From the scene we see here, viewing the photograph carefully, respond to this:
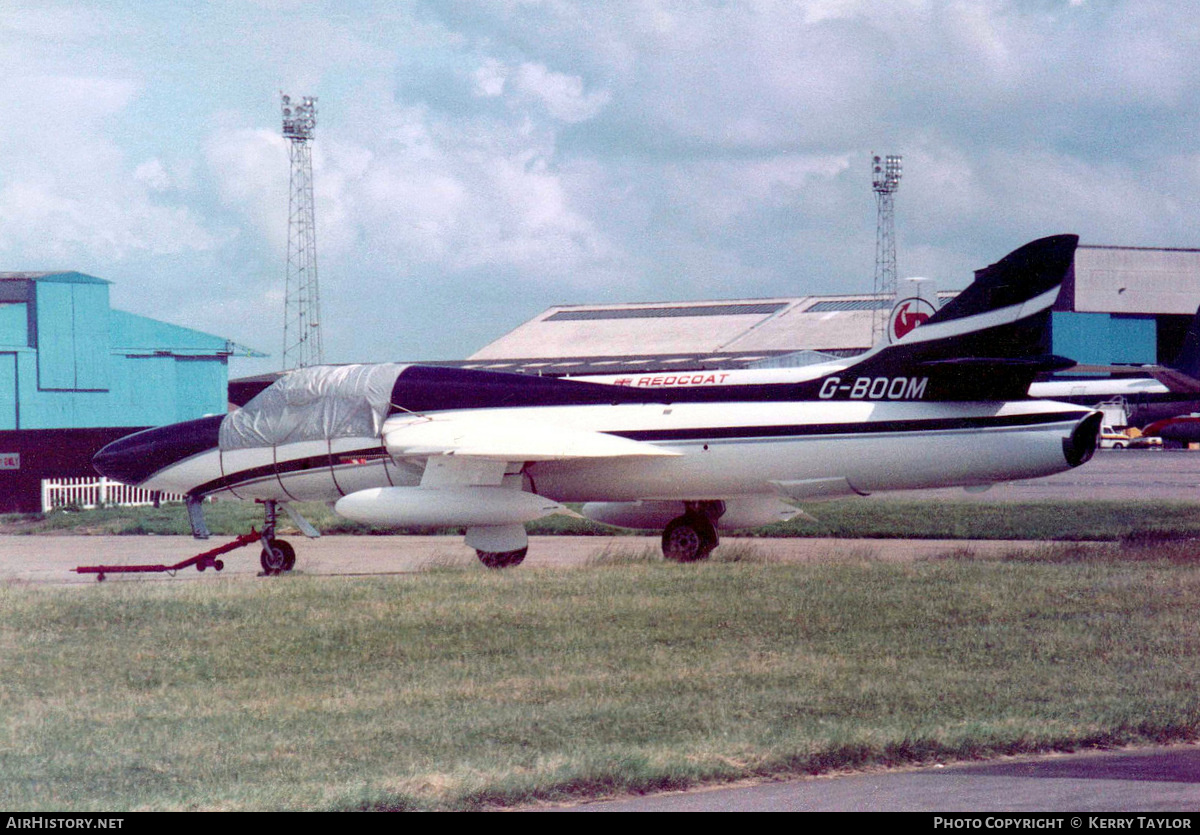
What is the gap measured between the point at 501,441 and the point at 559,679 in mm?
7962

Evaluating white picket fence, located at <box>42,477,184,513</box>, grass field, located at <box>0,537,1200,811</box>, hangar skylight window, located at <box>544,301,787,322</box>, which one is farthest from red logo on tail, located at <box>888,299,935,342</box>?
hangar skylight window, located at <box>544,301,787,322</box>

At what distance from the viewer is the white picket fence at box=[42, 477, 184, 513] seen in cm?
3919

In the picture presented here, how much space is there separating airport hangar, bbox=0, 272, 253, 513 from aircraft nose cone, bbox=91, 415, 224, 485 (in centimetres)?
2112

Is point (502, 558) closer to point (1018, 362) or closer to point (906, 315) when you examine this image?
point (1018, 362)

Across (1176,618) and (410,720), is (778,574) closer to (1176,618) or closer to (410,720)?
(1176,618)

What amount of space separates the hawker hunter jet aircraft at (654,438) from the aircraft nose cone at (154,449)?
3cm

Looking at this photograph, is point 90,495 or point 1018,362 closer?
Answer: point 1018,362

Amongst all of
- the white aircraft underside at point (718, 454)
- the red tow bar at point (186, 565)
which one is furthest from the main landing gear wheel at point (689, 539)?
the red tow bar at point (186, 565)

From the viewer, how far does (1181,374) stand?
23.9m

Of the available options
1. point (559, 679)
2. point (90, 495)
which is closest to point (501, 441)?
point (559, 679)

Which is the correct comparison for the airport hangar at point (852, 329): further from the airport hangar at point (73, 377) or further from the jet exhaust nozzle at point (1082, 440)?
the jet exhaust nozzle at point (1082, 440)

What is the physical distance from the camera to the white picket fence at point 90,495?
129 feet

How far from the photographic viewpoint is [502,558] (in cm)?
1944

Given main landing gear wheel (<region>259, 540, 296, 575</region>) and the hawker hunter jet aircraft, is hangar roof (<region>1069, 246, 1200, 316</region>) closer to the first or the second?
the hawker hunter jet aircraft
